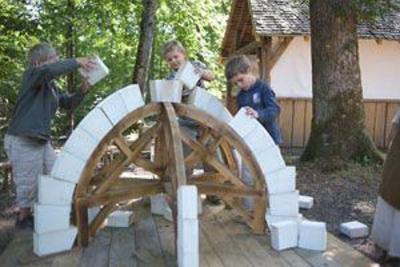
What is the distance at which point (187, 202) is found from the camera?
368 cm

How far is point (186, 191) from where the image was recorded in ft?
12.0

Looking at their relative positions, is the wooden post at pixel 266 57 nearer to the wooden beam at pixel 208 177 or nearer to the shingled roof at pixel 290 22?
the shingled roof at pixel 290 22

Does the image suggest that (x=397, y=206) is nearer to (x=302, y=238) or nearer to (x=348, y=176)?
(x=302, y=238)

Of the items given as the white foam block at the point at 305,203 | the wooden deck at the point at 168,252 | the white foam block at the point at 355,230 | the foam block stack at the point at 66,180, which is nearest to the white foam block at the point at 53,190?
the foam block stack at the point at 66,180

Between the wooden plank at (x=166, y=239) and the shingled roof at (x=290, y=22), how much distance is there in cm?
854

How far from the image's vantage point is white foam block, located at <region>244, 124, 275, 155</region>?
446cm

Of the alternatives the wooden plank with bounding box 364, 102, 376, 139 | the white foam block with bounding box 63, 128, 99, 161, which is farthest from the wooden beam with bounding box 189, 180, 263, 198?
the wooden plank with bounding box 364, 102, 376, 139

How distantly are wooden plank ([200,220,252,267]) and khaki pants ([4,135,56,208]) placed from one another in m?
1.58

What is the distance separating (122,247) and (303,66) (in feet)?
34.9

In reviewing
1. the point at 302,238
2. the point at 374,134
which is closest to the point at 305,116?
the point at 374,134

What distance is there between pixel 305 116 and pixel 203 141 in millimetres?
9092

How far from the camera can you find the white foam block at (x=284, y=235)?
4.32m

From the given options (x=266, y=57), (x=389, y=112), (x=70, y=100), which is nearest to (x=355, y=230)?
(x=70, y=100)

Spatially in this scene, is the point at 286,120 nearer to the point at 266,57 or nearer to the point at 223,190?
the point at 266,57
